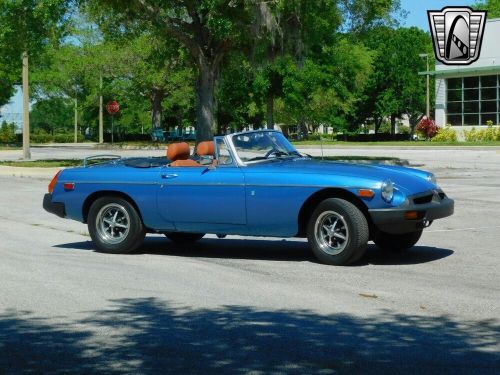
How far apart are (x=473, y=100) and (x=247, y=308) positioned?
57696 millimetres

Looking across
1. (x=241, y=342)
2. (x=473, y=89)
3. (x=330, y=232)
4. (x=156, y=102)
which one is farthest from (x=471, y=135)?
(x=241, y=342)

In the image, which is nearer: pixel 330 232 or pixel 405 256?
pixel 330 232

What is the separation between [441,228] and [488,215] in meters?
2.05

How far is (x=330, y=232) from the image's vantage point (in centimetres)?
996

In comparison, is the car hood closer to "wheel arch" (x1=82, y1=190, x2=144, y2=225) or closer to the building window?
"wheel arch" (x1=82, y1=190, x2=144, y2=225)

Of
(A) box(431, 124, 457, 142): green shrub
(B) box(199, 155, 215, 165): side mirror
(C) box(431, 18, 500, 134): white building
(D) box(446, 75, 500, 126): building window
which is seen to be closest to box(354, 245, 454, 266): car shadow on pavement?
(B) box(199, 155, 215, 165): side mirror

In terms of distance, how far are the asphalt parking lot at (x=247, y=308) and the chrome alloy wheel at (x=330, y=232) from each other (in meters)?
0.24

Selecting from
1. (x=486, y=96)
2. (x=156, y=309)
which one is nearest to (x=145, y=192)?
(x=156, y=309)

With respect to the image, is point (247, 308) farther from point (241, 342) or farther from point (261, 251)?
point (261, 251)

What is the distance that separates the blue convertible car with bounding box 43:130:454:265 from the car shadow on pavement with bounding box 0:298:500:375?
2.54 metres

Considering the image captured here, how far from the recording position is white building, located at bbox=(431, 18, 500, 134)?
6062 cm

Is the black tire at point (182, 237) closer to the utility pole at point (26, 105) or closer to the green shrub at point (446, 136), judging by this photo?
the utility pole at point (26, 105)

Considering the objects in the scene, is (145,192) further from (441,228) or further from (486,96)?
(486,96)

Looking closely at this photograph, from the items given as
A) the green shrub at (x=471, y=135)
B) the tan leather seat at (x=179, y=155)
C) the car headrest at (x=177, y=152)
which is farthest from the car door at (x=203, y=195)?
the green shrub at (x=471, y=135)
